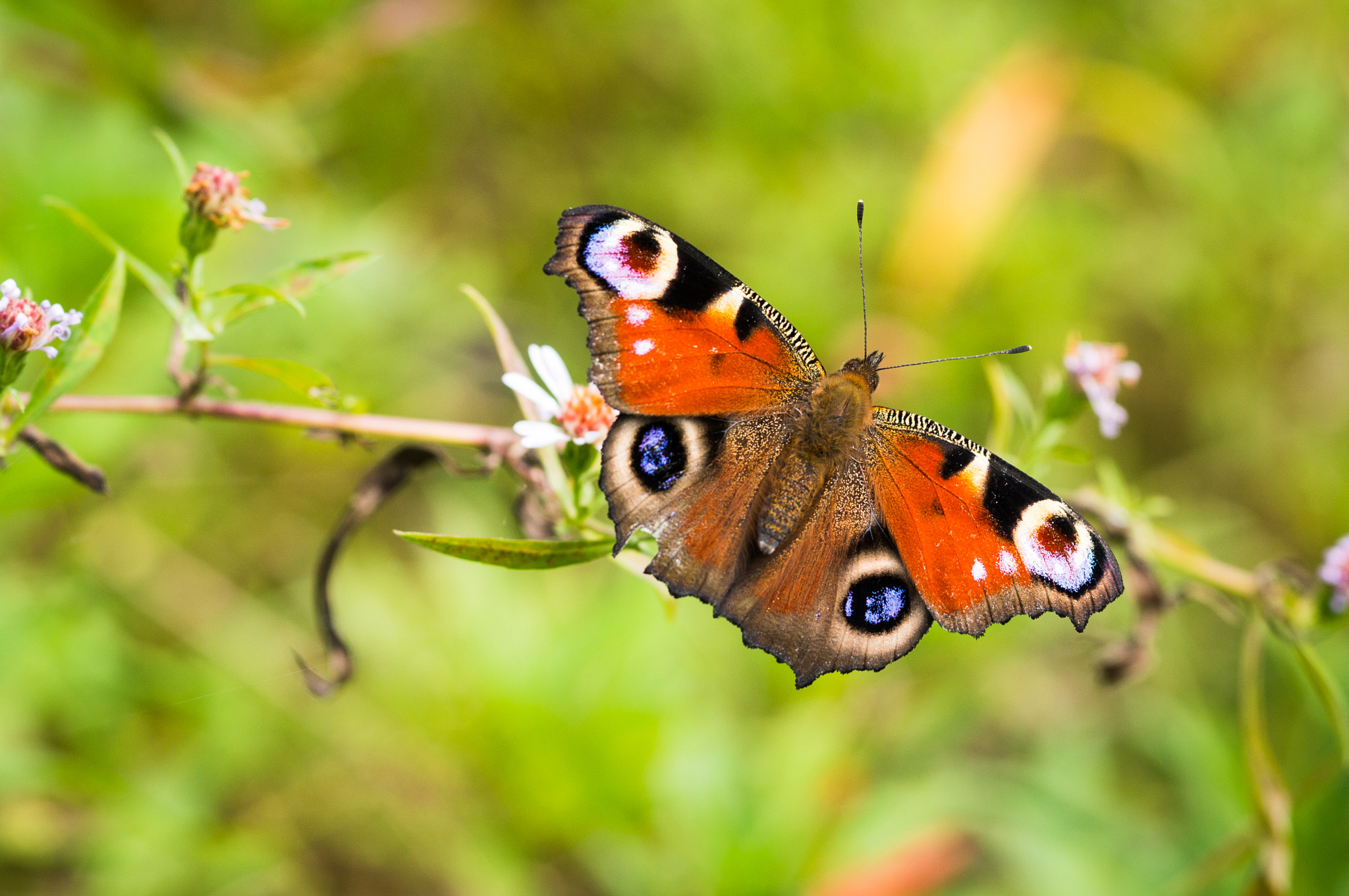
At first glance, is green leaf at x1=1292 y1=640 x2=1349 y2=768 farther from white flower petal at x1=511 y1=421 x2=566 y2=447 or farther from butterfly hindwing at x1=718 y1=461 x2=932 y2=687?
white flower petal at x1=511 y1=421 x2=566 y2=447

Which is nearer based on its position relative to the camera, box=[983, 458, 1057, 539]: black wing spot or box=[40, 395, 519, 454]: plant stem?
box=[40, 395, 519, 454]: plant stem

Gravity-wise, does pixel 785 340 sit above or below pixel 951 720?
above

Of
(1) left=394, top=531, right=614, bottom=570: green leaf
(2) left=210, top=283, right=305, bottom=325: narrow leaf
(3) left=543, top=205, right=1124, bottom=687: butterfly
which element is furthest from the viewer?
(3) left=543, top=205, right=1124, bottom=687: butterfly

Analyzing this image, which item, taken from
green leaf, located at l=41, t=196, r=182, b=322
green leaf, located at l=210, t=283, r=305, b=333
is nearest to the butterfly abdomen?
green leaf, located at l=210, t=283, r=305, b=333

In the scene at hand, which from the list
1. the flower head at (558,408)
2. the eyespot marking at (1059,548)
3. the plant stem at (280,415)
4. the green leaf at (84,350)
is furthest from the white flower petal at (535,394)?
the eyespot marking at (1059,548)

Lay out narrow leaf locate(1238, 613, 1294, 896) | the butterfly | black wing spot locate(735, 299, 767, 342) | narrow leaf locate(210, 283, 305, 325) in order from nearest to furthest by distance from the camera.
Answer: narrow leaf locate(210, 283, 305, 325), the butterfly, black wing spot locate(735, 299, 767, 342), narrow leaf locate(1238, 613, 1294, 896)

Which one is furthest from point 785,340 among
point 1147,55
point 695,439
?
point 1147,55

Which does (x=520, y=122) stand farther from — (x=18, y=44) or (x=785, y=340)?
(x=785, y=340)

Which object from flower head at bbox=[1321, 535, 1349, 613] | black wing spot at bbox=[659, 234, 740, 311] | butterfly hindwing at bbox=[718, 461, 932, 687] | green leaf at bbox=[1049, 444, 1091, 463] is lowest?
butterfly hindwing at bbox=[718, 461, 932, 687]
